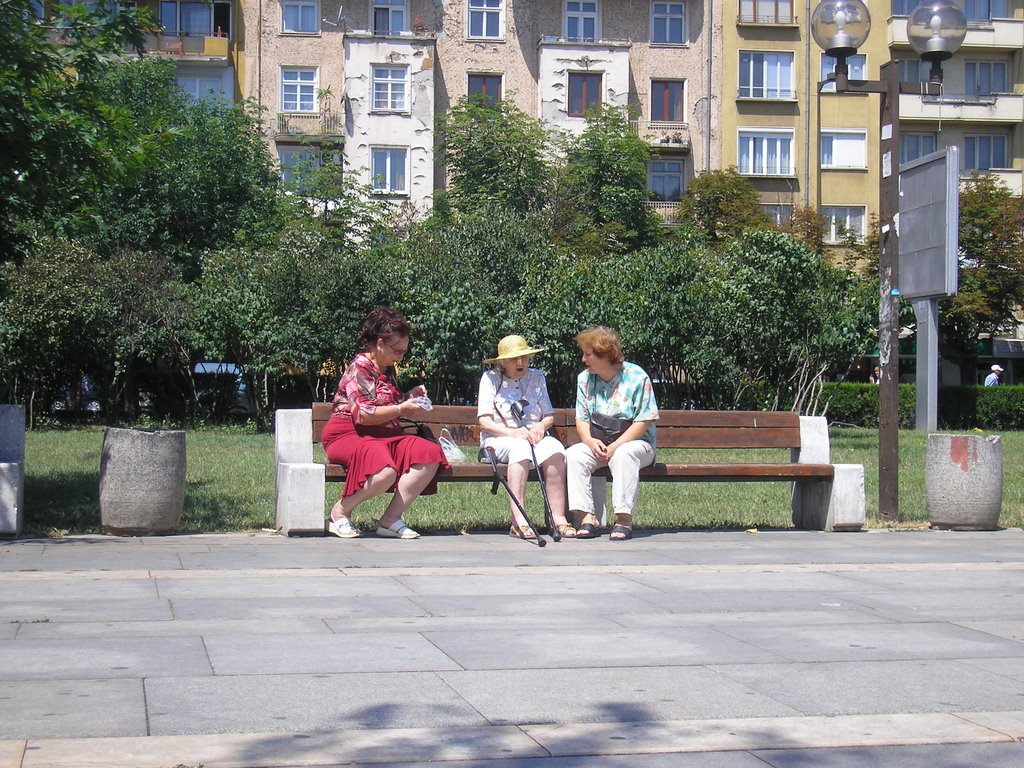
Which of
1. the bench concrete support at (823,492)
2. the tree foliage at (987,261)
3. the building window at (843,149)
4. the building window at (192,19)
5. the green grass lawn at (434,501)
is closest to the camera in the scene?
the bench concrete support at (823,492)

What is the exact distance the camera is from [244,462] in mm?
18547

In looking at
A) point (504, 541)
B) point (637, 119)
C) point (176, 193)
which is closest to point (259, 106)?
point (176, 193)

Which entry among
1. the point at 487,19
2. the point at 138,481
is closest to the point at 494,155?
the point at 487,19

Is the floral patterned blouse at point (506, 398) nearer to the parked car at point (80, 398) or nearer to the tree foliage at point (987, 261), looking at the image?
the parked car at point (80, 398)

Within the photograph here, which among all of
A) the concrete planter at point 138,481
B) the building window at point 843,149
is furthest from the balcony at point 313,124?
the concrete planter at point 138,481

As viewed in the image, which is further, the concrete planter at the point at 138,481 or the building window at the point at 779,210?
the building window at the point at 779,210

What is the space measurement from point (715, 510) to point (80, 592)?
22.6ft

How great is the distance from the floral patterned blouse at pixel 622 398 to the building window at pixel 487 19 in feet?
136

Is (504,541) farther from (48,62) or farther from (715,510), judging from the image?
(48,62)

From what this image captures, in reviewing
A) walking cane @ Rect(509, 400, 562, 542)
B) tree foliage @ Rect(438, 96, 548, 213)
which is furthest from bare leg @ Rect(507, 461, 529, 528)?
tree foliage @ Rect(438, 96, 548, 213)

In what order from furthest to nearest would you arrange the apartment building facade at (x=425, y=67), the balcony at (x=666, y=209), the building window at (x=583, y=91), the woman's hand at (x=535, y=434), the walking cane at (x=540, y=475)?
1. the balcony at (x=666, y=209)
2. the building window at (x=583, y=91)
3. the apartment building facade at (x=425, y=67)
4. the woman's hand at (x=535, y=434)
5. the walking cane at (x=540, y=475)

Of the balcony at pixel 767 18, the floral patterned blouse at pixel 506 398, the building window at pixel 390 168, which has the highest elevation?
the balcony at pixel 767 18

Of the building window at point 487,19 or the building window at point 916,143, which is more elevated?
the building window at point 487,19

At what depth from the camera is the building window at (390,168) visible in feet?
159
